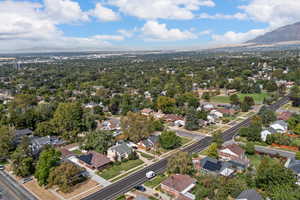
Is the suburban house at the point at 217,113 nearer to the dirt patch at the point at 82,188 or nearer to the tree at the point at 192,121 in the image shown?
the tree at the point at 192,121

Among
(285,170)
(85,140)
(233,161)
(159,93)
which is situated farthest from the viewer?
(159,93)

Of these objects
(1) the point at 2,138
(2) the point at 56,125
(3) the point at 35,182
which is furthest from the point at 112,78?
(3) the point at 35,182

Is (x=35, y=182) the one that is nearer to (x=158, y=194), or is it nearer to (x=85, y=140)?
(x=85, y=140)

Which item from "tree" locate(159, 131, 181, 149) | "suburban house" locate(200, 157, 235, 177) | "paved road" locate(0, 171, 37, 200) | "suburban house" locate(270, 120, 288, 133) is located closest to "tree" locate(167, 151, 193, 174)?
"suburban house" locate(200, 157, 235, 177)

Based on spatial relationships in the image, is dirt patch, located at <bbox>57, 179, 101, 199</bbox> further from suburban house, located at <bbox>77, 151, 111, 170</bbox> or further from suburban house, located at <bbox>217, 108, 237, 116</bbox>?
suburban house, located at <bbox>217, 108, 237, 116</bbox>

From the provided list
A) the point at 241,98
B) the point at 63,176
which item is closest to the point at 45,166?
the point at 63,176

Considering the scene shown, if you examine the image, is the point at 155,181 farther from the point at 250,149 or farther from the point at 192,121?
the point at 192,121
